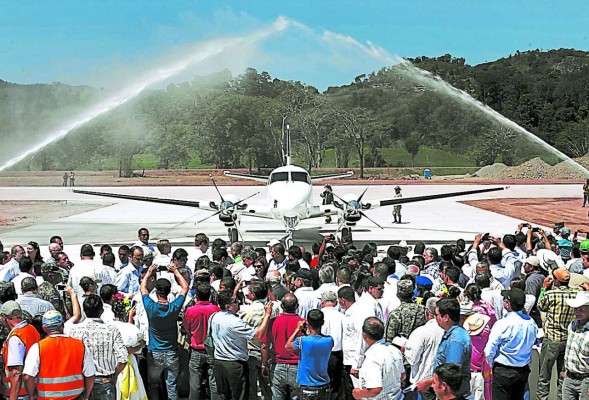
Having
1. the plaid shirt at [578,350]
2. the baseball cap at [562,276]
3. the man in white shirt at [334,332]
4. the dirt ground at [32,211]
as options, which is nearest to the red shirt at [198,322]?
the man in white shirt at [334,332]

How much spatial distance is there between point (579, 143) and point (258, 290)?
3471 inches

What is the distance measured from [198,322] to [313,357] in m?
1.60

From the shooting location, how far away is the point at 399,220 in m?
33.0

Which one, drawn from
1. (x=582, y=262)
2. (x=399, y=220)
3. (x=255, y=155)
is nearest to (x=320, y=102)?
(x=255, y=155)

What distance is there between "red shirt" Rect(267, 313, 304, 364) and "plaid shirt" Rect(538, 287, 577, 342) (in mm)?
3043

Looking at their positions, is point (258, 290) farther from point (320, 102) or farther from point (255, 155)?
point (320, 102)

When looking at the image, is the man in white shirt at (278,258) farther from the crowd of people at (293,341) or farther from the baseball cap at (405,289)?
the baseball cap at (405,289)

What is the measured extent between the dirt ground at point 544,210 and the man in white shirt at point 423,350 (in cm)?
2425

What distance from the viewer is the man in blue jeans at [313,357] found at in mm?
6426

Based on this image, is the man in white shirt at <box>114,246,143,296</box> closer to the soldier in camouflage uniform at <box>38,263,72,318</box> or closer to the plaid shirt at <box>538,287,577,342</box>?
the soldier in camouflage uniform at <box>38,263,72,318</box>

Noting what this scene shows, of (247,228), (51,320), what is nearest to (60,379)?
(51,320)

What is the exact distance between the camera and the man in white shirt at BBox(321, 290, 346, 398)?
7.06 meters

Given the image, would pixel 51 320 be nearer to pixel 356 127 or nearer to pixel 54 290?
pixel 54 290

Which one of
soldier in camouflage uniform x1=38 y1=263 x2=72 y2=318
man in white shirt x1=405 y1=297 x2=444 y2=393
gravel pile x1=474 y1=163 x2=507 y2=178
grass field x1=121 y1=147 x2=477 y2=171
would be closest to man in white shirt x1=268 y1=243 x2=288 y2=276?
soldier in camouflage uniform x1=38 y1=263 x2=72 y2=318
